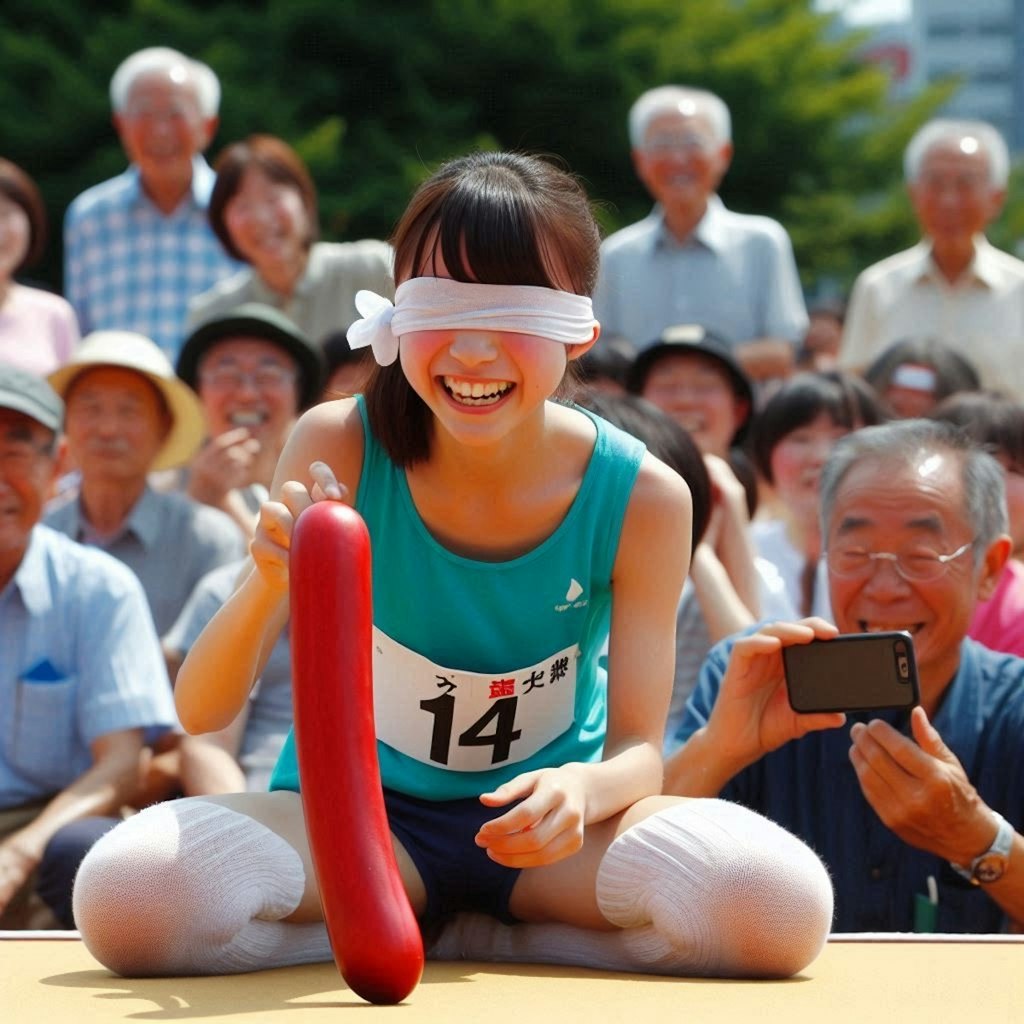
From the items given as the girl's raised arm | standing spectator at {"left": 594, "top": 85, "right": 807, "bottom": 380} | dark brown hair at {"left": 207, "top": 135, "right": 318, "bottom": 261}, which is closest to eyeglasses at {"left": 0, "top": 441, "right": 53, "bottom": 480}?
the girl's raised arm

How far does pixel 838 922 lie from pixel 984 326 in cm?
376

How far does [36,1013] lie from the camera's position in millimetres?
2451

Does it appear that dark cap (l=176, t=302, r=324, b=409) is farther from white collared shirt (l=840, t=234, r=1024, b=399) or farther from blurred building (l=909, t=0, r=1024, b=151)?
blurred building (l=909, t=0, r=1024, b=151)

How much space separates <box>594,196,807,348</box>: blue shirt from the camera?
7066mm

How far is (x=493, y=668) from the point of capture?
2.99 m

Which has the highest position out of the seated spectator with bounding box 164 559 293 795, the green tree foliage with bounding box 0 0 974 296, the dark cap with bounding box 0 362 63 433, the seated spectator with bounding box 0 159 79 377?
the green tree foliage with bounding box 0 0 974 296

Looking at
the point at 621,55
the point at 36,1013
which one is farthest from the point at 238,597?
the point at 621,55

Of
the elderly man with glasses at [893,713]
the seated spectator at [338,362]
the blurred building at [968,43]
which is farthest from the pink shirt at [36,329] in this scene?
the blurred building at [968,43]

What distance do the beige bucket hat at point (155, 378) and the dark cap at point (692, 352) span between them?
1.26 metres

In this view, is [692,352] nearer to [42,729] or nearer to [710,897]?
[42,729]

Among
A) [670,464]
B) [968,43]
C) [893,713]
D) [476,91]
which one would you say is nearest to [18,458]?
[670,464]

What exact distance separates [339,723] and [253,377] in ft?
11.7

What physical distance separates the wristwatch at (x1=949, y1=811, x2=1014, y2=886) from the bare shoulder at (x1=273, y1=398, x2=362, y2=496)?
1153 millimetres

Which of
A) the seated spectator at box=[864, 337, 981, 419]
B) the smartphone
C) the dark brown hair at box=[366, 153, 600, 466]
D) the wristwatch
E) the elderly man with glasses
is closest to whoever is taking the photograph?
the dark brown hair at box=[366, 153, 600, 466]
